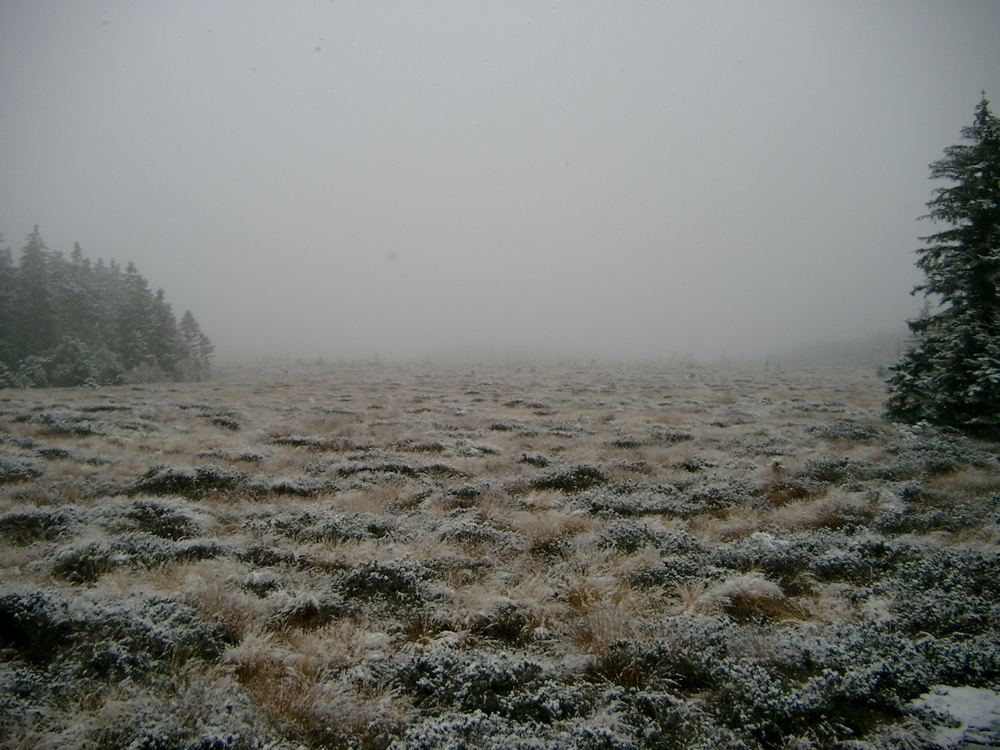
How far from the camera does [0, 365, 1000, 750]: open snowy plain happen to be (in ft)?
12.0

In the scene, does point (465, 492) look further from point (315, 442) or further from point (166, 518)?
point (315, 442)

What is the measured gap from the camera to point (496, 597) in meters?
5.59

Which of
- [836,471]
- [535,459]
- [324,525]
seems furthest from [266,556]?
[836,471]

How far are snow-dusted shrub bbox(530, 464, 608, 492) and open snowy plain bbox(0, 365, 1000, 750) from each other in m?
0.06

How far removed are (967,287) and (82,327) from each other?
49.8 metres

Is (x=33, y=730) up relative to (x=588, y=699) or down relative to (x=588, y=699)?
up

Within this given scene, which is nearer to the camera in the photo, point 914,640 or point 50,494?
point 914,640

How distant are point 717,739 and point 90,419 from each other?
64.9ft

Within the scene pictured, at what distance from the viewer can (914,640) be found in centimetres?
462

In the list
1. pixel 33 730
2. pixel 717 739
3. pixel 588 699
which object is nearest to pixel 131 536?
pixel 33 730

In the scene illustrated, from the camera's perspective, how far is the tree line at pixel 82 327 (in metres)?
29.5

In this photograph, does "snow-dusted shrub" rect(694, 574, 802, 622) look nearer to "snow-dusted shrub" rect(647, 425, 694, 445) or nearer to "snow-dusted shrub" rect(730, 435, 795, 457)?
"snow-dusted shrub" rect(730, 435, 795, 457)

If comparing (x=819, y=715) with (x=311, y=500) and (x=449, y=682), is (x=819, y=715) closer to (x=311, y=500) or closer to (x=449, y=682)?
(x=449, y=682)

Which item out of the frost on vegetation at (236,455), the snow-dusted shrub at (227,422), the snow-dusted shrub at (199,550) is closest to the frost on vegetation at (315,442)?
the frost on vegetation at (236,455)
